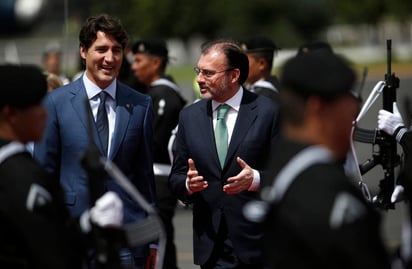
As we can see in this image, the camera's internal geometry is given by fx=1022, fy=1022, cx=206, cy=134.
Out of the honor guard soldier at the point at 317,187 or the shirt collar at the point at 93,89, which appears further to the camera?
the shirt collar at the point at 93,89

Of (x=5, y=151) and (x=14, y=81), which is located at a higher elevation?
(x=14, y=81)

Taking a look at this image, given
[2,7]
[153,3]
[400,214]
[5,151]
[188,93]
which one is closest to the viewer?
[5,151]

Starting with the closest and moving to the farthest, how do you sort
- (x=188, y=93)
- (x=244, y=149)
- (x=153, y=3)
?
1. (x=244, y=149)
2. (x=188, y=93)
3. (x=153, y=3)

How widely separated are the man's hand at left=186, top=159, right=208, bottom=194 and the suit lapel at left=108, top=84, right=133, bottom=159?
453mm

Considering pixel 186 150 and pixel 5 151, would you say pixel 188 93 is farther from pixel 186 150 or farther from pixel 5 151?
pixel 5 151

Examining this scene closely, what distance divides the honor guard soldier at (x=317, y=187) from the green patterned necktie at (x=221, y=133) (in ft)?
8.46

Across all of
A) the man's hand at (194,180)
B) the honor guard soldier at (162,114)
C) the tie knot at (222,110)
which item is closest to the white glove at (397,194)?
the tie knot at (222,110)

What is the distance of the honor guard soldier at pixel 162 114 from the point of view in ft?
31.0

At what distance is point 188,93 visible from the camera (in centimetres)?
3606

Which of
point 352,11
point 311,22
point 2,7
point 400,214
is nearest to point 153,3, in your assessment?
point 352,11

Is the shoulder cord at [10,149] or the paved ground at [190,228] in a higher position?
the shoulder cord at [10,149]

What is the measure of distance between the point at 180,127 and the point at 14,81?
254 cm

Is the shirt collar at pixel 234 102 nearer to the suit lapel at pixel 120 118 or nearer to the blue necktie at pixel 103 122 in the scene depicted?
the suit lapel at pixel 120 118

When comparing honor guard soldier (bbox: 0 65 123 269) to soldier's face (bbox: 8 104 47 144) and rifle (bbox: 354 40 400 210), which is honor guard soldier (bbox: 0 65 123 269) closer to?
soldier's face (bbox: 8 104 47 144)
